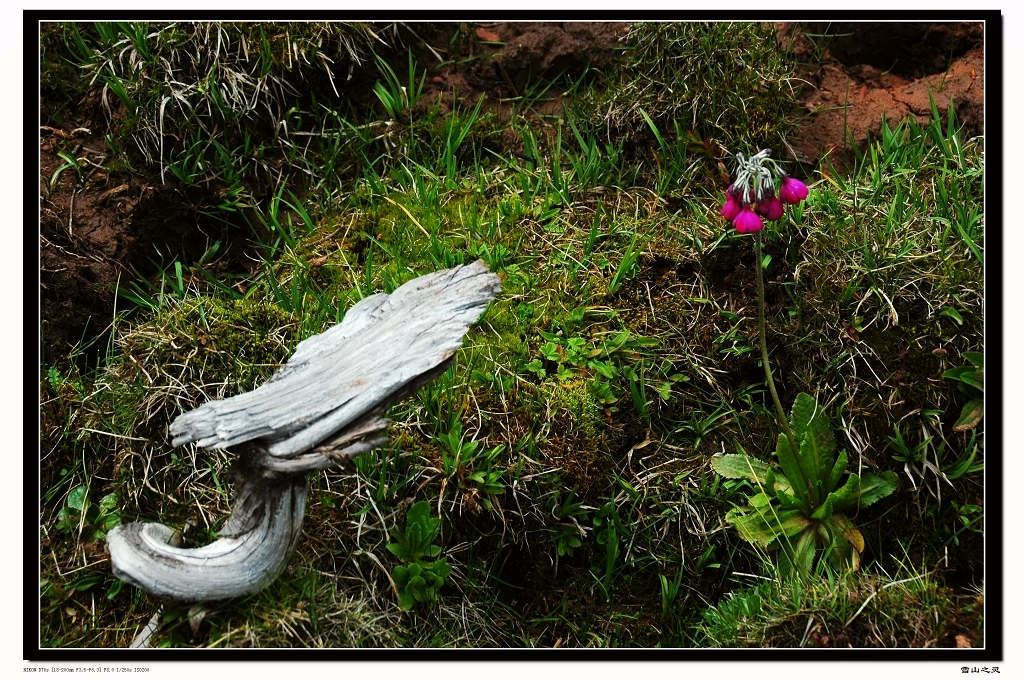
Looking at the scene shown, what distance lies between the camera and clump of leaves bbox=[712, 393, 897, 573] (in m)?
2.61

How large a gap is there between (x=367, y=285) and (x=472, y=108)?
1.00 m

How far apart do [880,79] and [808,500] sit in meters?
1.82

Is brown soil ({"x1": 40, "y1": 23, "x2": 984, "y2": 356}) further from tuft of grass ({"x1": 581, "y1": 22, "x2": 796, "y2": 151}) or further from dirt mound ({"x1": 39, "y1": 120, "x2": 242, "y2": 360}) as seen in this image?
tuft of grass ({"x1": 581, "y1": 22, "x2": 796, "y2": 151})

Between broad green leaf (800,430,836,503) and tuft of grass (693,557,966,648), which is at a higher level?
broad green leaf (800,430,836,503)

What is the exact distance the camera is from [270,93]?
3309mm

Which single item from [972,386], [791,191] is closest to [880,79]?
[791,191]

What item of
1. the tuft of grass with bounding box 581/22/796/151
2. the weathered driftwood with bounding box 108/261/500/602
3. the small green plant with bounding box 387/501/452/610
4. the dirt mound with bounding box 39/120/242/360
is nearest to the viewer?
the weathered driftwood with bounding box 108/261/500/602

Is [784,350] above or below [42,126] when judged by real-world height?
below

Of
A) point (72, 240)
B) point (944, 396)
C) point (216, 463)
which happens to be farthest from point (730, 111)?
point (72, 240)

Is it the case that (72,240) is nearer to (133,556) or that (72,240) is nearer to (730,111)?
(133,556)

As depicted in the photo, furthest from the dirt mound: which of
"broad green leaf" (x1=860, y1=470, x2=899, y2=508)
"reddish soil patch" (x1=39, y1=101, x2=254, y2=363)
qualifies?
"broad green leaf" (x1=860, y1=470, x2=899, y2=508)

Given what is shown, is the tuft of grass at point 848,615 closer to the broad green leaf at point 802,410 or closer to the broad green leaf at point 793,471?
the broad green leaf at point 793,471

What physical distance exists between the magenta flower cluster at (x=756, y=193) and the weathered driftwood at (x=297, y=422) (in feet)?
2.40

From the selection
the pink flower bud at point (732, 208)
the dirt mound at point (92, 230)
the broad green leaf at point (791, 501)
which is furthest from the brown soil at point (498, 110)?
the broad green leaf at point (791, 501)
